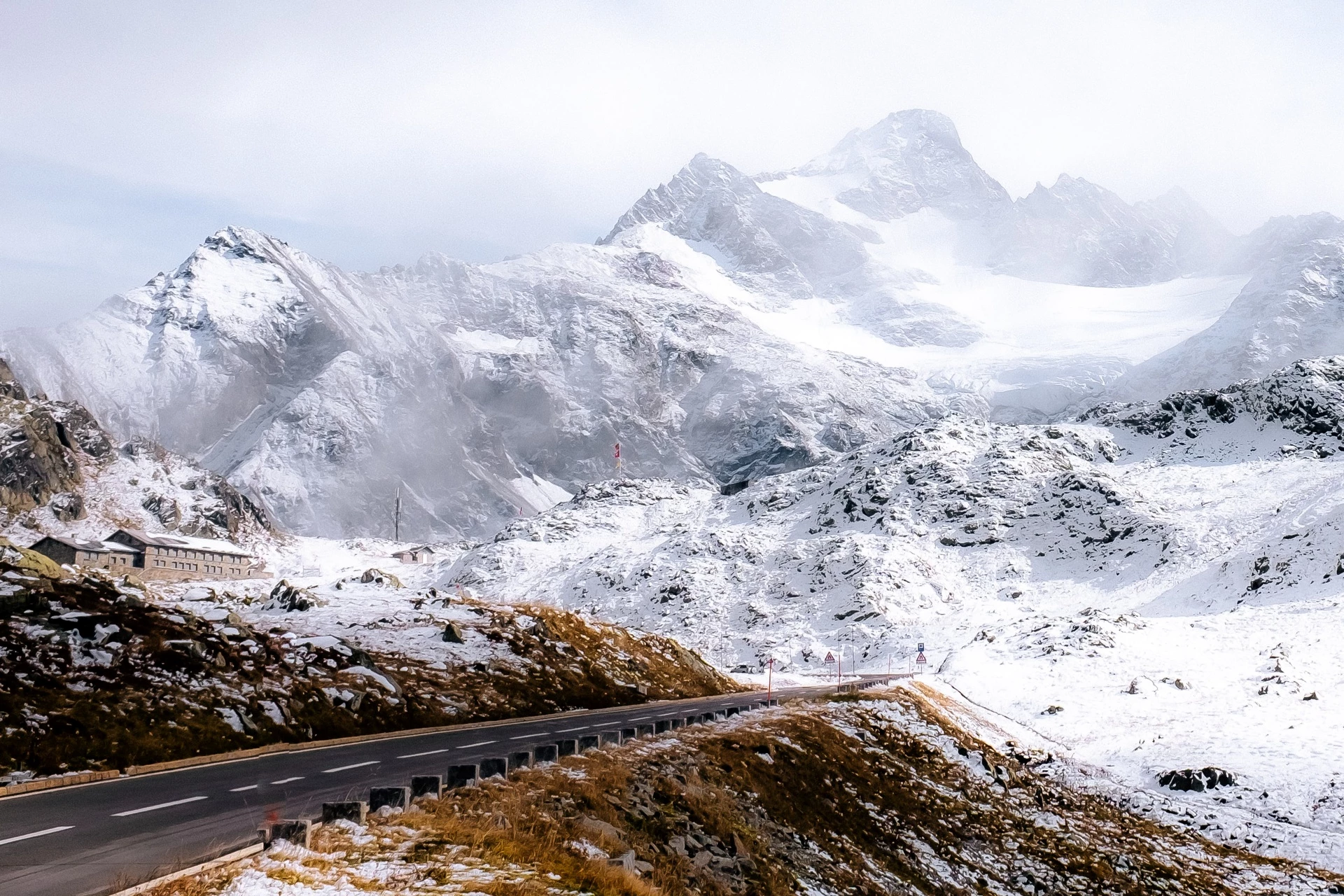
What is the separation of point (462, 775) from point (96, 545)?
310ft

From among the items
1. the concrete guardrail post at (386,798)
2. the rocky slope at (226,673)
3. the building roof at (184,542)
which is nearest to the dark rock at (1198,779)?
the rocky slope at (226,673)

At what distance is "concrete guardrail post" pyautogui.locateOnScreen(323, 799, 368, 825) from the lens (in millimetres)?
13493

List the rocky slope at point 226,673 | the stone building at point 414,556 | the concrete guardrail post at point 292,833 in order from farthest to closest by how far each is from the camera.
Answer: the stone building at point 414,556, the rocky slope at point 226,673, the concrete guardrail post at point 292,833

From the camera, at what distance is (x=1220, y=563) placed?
96500 millimetres

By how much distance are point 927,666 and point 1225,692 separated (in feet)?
79.6

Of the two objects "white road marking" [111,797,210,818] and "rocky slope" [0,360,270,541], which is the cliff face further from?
"white road marking" [111,797,210,818]

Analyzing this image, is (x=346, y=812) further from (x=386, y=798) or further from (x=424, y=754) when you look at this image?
(x=424, y=754)

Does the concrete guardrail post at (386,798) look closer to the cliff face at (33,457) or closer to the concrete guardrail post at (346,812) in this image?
the concrete guardrail post at (346,812)

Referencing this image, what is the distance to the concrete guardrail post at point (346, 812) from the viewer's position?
Result: 13.5 m

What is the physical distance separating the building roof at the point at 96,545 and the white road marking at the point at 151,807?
87013 millimetres

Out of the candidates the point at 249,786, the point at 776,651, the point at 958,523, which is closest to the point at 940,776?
the point at 249,786

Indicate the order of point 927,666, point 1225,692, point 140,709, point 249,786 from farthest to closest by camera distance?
point 927,666
point 1225,692
point 140,709
point 249,786

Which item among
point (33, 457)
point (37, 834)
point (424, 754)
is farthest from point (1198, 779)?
point (33, 457)

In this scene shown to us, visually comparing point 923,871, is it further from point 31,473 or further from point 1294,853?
point 31,473
